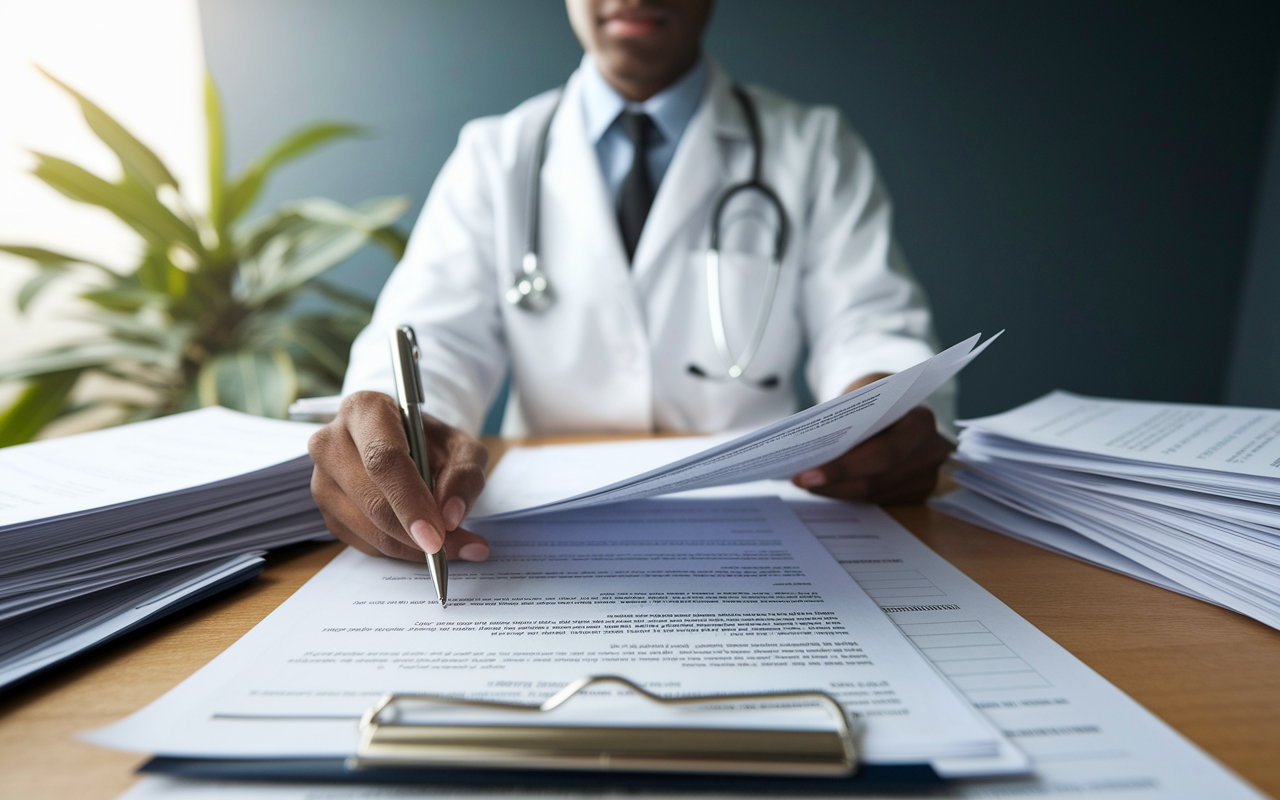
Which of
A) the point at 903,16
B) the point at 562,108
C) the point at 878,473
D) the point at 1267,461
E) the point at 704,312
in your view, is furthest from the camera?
the point at 903,16

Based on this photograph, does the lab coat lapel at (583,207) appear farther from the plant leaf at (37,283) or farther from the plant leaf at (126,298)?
the plant leaf at (37,283)

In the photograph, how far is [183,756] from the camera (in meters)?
0.24

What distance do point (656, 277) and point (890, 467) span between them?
58 cm

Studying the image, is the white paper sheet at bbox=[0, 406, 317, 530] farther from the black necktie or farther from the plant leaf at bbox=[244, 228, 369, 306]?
the plant leaf at bbox=[244, 228, 369, 306]

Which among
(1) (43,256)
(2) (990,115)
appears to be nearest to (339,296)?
(1) (43,256)

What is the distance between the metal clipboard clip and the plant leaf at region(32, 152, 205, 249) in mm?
1448

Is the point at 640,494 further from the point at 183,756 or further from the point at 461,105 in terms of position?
the point at 461,105

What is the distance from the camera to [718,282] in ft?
3.28

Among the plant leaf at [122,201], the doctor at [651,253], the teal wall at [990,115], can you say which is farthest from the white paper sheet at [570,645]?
the teal wall at [990,115]

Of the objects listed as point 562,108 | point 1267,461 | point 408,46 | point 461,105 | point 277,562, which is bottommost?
point 277,562

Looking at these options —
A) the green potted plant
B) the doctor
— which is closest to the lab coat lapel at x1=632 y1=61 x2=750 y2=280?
the doctor

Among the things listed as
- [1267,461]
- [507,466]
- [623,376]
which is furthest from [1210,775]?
[623,376]

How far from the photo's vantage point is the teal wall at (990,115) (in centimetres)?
174

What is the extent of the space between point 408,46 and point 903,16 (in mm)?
1347
